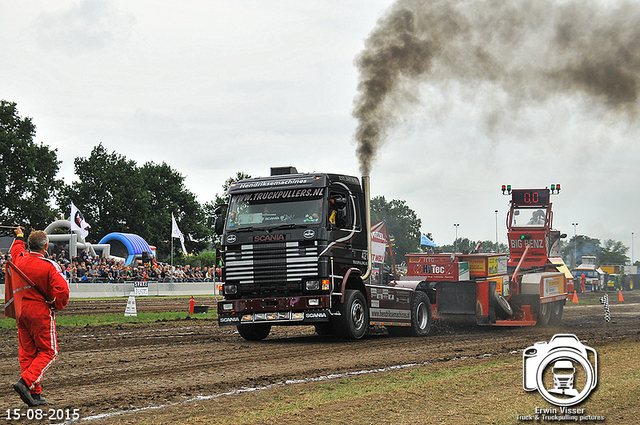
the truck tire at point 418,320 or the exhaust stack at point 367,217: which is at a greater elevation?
the exhaust stack at point 367,217

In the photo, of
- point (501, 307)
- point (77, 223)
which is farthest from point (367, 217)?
point (77, 223)

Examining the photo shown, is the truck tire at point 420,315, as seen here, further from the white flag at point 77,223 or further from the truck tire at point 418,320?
the white flag at point 77,223

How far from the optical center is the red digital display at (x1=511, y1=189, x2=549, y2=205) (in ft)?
77.2

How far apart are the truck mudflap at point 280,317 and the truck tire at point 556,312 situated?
32.1 ft

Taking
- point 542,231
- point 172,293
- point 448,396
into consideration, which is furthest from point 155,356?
point 172,293

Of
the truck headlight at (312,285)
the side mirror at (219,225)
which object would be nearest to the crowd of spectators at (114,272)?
the side mirror at (219,225)

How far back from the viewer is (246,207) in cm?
1438

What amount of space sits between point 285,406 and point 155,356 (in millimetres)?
4925

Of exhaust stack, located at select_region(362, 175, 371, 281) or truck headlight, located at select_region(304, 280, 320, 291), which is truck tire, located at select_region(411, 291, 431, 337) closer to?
exhaust stack, located at select_region(362, 175, 371, 281)

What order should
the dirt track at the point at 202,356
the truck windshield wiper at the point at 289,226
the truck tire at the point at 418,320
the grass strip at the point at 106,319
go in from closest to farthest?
the dirt track at the point at 202,356 < the truck windshield wiper at the point at 289,226 < the truck tire at the point at 418,320 < the grass strip at the point at 106,319

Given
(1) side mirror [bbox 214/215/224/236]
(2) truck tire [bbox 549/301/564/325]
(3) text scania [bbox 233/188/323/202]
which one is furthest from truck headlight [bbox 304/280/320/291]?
(2) truck tire [bbox 549/301/564/325]

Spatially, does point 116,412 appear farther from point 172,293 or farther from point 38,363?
point 172,293

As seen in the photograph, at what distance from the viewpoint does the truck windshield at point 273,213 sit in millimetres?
13961

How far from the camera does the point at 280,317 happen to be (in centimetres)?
1379
